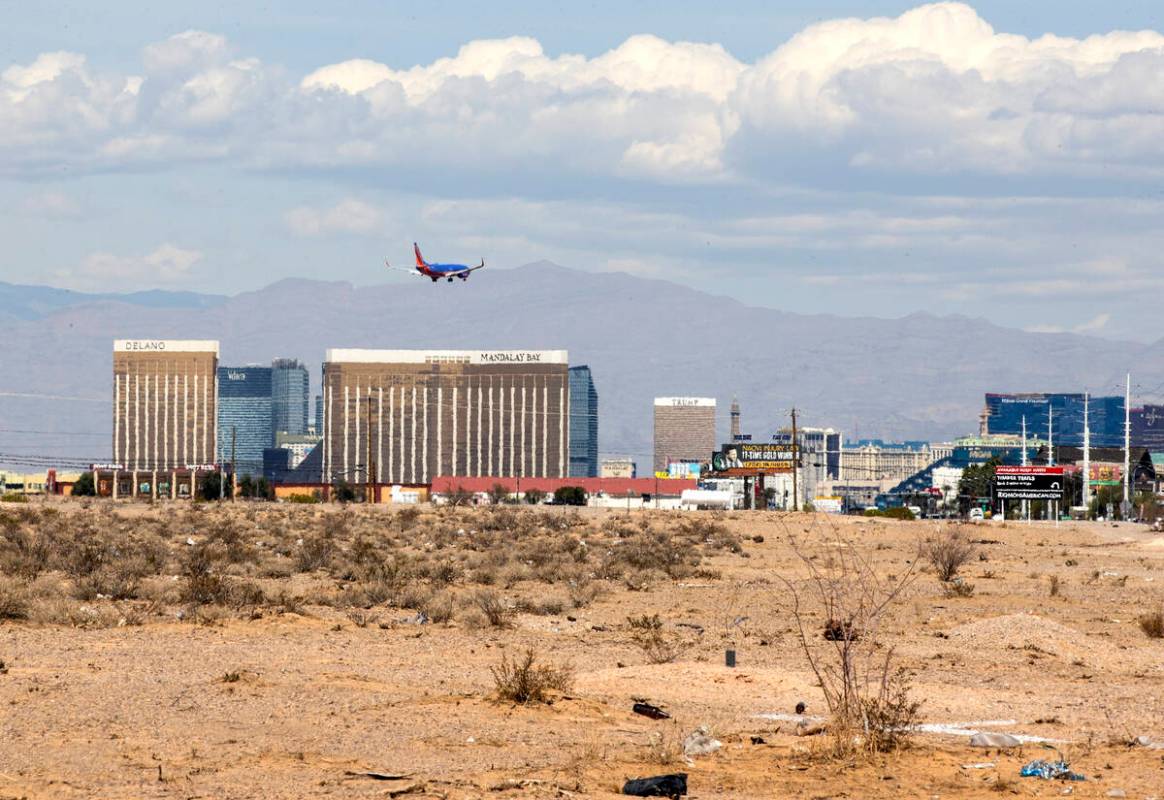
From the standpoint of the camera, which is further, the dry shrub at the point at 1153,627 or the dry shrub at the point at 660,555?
the dry shrub at the point at 660,555

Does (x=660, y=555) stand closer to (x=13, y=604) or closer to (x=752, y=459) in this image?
(x=13, y=604)

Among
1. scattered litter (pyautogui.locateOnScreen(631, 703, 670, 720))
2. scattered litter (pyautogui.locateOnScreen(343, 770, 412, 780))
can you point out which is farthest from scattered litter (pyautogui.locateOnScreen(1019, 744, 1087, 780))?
scattered litter (pyautogui.locateOnScreen(343, 770, 412, 780))

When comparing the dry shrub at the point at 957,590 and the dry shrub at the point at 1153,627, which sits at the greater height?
the dry shrub at the point at 1153,627

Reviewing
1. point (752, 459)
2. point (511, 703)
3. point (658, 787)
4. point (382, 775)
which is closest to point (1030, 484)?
point (752, 459)

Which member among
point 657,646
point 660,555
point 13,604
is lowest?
point 660,555

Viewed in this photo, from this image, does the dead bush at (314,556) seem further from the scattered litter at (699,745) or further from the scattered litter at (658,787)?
the scattered litter at (658,787)

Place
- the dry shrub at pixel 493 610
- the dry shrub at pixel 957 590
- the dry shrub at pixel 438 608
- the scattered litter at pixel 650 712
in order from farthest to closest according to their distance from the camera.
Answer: the dry shrub at pixel 957 590
the dry shrub at pixel 438 608
the dry shrub at pixel 493 610
the scattered litter at pixel 650 712

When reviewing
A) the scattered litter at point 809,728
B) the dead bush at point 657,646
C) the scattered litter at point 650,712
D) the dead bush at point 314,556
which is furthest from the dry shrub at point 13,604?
the scattered litter at point 809,728
